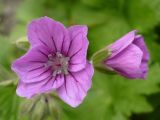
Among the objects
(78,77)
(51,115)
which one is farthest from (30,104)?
(78,77)

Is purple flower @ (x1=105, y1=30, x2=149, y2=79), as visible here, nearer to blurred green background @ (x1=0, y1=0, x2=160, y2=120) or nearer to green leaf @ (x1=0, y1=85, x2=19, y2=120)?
blurred green background @ (x1=0, y1=0, x2=160, y2=120)

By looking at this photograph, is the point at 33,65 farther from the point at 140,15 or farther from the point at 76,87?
the point at 140,15

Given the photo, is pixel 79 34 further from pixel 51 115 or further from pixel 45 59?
pixel 51 115

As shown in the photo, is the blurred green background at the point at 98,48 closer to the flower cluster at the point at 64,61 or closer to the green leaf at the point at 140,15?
the green leaf at the point at 140,15

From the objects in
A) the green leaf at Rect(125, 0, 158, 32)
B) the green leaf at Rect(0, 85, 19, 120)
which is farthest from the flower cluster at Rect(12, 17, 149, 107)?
the green leaf at Rect(125, 0, 158, 32)

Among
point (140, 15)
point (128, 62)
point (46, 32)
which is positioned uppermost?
point (46, 32)

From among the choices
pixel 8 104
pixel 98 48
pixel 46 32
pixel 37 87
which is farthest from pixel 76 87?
pixel 98 48
